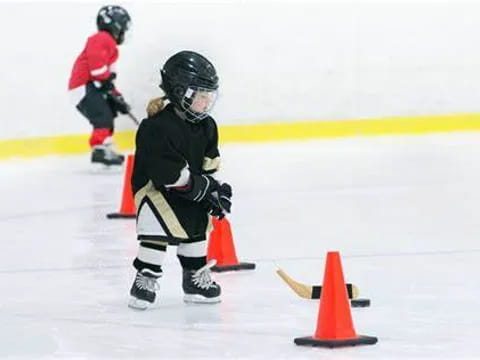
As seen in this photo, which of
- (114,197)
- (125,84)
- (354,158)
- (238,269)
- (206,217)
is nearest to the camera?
(206,217)

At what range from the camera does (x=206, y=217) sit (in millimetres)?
6012

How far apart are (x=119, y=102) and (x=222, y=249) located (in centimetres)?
596

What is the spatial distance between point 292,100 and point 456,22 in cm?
180

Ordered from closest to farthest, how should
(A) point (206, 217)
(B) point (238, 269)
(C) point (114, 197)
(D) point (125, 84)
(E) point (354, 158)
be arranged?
(A) point (206, 217) → (B) point (238, 269) → (C) point (114, 197) → (E) point (354, 158) → (D) point (125, 84)

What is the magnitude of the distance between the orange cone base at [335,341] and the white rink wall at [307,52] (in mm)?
8557

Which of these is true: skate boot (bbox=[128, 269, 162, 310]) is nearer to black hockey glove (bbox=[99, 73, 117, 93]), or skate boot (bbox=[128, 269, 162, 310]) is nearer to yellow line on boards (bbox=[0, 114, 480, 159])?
black hockey glove (bbox=[99, 73, 117, 93])

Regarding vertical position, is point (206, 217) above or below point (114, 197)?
above

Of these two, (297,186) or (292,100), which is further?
(292,100)

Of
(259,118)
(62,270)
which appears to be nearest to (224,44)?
(259,118)

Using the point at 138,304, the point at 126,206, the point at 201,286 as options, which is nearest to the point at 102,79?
the point at 126,206

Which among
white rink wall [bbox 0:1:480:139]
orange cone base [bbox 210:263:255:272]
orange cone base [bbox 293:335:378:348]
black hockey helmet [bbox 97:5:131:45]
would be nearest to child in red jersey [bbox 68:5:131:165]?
black hockey helmet [bbox 97:5:131:45]

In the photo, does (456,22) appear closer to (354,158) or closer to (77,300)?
(354,158)

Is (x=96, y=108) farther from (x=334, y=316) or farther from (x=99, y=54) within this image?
(x=334, y=316)

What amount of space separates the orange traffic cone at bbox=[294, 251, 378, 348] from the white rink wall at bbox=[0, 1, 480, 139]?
8.58 meters
